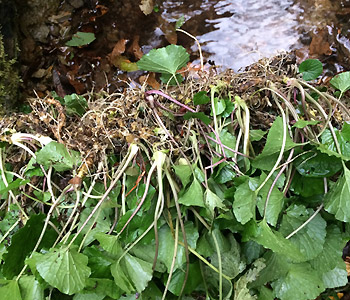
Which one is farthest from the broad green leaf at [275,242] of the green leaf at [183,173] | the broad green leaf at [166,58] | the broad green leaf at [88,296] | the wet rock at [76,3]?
the wet rock at [76,3]

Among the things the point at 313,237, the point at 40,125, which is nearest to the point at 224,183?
the point at 313,237

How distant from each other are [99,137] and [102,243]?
318 millimetres

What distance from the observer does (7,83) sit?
5.47 feet

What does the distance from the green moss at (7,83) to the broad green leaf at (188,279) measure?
→ 3.97ft

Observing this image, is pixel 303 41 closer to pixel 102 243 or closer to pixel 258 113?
pixel 258 113

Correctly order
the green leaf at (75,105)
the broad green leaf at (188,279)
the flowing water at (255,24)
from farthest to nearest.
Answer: the flowing water at (255,24) → the green leaf at (75,105) → the broad green leaf at (188,279)

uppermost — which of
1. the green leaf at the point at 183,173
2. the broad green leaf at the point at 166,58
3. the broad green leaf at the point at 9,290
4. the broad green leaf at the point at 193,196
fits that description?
the broad green leaf at the point at 166,58

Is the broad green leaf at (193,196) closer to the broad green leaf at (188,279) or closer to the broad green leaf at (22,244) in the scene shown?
the broad green leaf at (188,279)

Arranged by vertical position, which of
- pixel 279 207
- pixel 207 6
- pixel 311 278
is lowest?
pixel 311 278

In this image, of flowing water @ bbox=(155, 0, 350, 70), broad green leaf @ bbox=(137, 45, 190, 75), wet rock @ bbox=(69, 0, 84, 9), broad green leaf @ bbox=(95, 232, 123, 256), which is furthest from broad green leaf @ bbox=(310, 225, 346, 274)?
wet rock @ bbox=(69, 0, 84, 9)

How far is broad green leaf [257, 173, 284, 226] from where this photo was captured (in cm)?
88

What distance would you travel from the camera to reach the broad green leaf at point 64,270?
793mm

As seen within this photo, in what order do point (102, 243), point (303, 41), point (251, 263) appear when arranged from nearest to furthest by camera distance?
point (102, 243) < point (251, 263) < point (303, 41)

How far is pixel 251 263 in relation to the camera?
96cm
